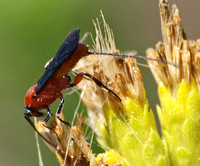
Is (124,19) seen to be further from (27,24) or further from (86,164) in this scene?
(86,164)

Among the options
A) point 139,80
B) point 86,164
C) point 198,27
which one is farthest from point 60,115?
point 198,27

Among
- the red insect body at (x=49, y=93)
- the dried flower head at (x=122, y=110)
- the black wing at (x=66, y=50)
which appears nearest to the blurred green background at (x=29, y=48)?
the red insect body at (x=49, y=93)

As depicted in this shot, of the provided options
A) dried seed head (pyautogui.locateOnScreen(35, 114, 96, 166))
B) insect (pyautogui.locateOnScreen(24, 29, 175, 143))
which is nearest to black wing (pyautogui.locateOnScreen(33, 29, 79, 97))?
insect (pyautogui.locateOnScreen(24, 29, 175, 143))

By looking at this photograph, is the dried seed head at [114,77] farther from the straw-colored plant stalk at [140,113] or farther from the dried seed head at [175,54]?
the dried seed head at [175,54]

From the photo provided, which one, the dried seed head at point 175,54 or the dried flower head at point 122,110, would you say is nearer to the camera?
the dried flower head at point 122,110

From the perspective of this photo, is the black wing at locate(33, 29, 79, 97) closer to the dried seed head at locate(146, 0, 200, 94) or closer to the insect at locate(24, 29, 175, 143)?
the insect at locate(24, 29, 175, 143)

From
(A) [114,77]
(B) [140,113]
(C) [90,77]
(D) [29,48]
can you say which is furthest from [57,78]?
(D) [29,48]

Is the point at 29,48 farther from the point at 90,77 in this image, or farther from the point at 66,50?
the point at 90,77
